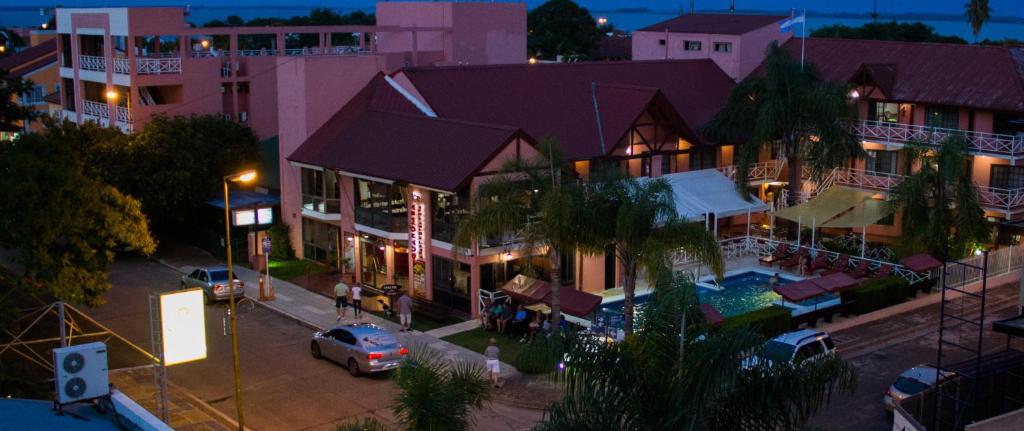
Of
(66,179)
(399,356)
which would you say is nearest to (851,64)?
(399,356)

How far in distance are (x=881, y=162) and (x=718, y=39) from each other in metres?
9.86

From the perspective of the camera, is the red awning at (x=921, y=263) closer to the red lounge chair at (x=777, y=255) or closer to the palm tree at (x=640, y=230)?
the red lounge chair at (x=777, y=255)

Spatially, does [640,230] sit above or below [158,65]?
below

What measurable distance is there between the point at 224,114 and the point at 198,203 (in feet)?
31.4

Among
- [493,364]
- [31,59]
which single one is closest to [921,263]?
[493,364]

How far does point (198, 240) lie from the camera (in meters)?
46.8

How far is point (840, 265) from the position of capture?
38219 mm

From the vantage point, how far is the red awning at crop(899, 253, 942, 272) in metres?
36.2

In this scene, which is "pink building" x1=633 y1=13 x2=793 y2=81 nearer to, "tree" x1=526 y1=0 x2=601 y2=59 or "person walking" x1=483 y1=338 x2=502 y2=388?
"person walking" x1=483 y1=338 x2=502 y2=388

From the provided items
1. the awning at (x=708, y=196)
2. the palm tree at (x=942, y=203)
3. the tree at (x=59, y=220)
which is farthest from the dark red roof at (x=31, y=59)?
the palm tree at (x=942, y=203)

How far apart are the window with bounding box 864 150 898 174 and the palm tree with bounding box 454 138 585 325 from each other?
2138 centimetres

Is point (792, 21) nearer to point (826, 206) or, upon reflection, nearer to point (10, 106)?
point (826, 206)

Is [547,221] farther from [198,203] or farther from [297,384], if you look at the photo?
[198,203]

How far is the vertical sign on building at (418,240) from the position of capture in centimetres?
3594
